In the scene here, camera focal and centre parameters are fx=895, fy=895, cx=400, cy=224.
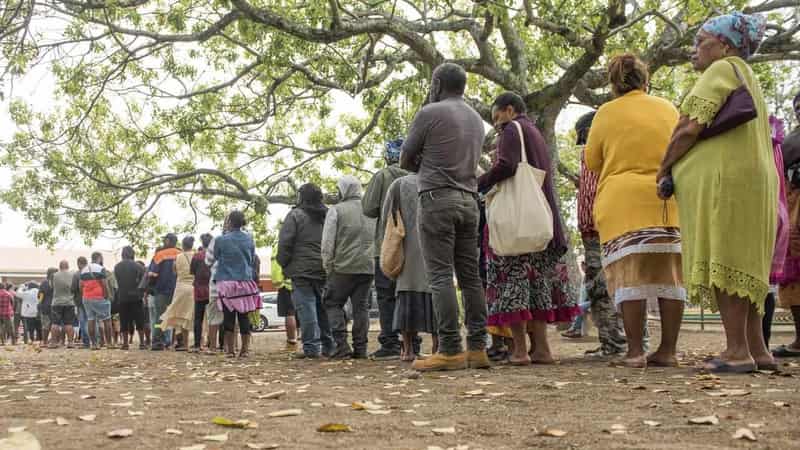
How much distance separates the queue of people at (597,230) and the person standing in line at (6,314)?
1621 centimetres

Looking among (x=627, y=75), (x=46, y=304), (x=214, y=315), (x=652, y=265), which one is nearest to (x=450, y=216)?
(x=652, y=265)

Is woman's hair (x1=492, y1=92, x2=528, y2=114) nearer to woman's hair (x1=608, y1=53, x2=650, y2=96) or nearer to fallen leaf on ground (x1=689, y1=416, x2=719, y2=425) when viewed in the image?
woman's hair (x1=608, y1=53, x2=650, y2=96)

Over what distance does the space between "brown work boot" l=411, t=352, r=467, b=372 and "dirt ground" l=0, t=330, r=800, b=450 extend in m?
0.13

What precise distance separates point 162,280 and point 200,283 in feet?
4.92

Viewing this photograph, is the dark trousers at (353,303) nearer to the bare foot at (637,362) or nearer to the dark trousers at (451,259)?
the dark trousers at (451,259)

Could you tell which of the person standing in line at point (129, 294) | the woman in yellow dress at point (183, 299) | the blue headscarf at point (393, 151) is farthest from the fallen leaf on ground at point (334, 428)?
the person standing in line at point (129, 294)

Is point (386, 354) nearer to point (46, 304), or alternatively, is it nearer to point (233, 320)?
point (233, 320)

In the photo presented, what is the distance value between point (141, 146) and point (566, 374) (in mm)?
15429

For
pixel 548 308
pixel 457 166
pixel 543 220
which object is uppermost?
pixel 457 166

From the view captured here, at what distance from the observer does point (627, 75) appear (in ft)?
21.3

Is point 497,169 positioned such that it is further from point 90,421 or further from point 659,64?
point 659,64

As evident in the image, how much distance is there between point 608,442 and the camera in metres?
3.43

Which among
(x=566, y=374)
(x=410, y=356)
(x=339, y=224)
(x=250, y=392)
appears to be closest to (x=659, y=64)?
(x=339, y=224)

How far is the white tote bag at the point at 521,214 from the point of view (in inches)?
263
